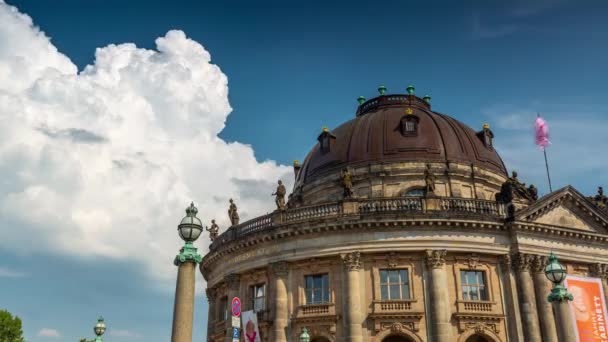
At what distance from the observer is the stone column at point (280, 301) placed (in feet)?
116

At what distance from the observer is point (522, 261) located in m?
34.9

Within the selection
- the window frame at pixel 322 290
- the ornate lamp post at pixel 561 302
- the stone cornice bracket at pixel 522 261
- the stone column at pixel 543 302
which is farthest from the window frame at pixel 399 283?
the ornate lamp post at pixel 561 302

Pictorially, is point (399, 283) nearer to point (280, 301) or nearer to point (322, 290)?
point (322, 290)

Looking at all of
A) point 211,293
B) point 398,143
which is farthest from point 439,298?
point 211,293

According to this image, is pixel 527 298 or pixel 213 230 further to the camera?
pixel 213 230

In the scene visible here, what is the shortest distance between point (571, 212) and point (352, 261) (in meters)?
14.6

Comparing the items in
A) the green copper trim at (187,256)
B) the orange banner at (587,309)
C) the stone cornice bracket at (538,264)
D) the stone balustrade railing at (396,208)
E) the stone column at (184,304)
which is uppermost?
the stone balustrade railing at (396,208)

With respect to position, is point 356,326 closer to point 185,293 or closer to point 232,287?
point 232,287

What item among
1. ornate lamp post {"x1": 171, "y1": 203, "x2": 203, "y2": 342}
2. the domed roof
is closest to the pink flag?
the domed roof

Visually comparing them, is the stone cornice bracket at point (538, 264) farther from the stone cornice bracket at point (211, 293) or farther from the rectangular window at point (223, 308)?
the stone cornice bracket at point (211, 293)

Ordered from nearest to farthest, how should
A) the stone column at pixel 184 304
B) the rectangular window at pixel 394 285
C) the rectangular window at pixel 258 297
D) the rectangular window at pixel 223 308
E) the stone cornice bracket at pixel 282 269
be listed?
the stone column at pixel 184 304, the rectangular window at pixel 394 285, the stone cornice bracket at pixel 282 269, the rectangular window at pixel 258 297, the rectangular window at pixel 223 308

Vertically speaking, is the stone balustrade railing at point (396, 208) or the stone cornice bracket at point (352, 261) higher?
the stone balustrade railing at point (396, 208)

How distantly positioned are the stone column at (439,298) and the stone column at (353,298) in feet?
12.9

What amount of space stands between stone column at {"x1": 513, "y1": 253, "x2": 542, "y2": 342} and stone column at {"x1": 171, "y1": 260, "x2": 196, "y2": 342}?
83.4ft
